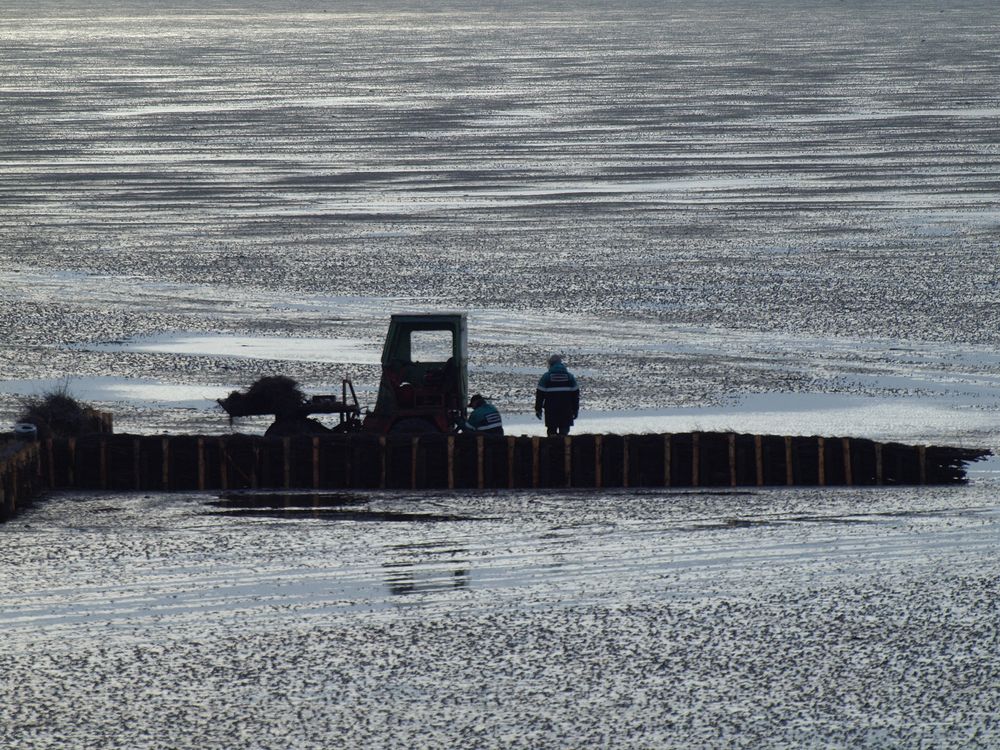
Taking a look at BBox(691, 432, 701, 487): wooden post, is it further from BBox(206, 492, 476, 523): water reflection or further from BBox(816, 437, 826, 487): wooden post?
BBox(206, 492, 476, 523): water reflection

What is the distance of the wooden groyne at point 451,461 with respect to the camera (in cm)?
A: 1836

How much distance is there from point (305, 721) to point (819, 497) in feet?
25.5

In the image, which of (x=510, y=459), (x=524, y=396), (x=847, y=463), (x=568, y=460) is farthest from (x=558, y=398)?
(x=847, y=463)

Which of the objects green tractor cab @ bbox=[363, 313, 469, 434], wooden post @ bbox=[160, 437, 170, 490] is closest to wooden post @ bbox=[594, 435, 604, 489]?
green tractor cab @ bbox=[363, 313, 469, 434]

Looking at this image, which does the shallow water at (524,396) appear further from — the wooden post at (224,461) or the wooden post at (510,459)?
the wooden post at (224,461)

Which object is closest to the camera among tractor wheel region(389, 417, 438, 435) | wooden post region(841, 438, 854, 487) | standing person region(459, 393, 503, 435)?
wooden post region(841, 438, 854, 487)

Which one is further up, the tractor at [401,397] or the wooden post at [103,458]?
the tractor at [401,397]

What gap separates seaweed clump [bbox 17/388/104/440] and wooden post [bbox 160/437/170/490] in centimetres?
160

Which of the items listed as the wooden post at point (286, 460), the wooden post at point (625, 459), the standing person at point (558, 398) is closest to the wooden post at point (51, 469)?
the wooden post at point (286, 460)

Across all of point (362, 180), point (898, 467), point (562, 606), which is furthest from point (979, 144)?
point (562, 606)

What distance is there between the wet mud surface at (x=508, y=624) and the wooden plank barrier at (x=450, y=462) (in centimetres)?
97

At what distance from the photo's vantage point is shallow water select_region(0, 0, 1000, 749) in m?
11.8

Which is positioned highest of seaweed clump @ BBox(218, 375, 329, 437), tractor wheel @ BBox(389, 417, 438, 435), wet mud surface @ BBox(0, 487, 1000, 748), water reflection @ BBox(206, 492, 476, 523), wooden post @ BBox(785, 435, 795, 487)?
seaweed clump @ BBox(218, 375, 329, 437)

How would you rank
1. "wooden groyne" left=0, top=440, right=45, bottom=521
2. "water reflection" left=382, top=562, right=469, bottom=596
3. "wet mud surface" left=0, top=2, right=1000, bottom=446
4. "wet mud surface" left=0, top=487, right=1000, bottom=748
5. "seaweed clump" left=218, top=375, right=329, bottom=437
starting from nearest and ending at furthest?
"wet mud surface" left=0, top=487, right=1000, bottom=748 < "water reflection" left=382, top=562, right=469, bottom=596 < "wooden groyne" left=0, top=440, right=45, bottom=521 < "seaweed clump" left=218, top=375, right=329, bottom=437 < "wet mud surface" left=0, top=2, right=1000, bottom=446
